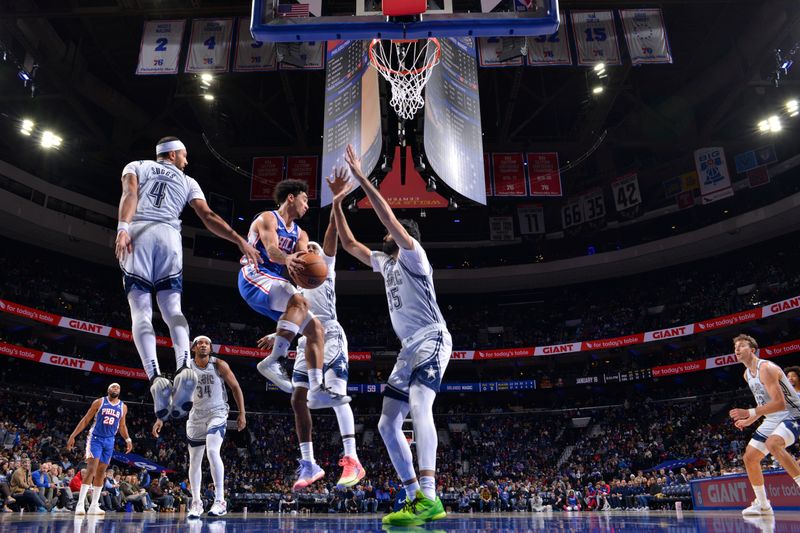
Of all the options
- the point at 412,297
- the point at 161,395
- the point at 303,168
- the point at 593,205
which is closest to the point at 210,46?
the point at 303,168

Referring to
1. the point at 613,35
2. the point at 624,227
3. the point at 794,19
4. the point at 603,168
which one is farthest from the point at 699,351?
the point at 613,35

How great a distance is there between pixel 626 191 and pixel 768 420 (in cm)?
2215

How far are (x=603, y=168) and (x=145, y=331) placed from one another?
96.6ft

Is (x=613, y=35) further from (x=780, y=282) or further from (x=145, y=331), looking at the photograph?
(x=780, y=282)

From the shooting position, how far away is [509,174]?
20438 millimetres

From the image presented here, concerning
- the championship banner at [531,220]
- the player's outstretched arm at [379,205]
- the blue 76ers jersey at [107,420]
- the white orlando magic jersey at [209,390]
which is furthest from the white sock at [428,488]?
the championship banner at [531,220]

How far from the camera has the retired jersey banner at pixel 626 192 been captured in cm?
2736

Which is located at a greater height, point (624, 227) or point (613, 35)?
point (624, 227)

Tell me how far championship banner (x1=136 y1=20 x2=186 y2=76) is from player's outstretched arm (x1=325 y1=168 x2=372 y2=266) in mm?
→ 11825

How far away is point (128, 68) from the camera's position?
23.5 meters

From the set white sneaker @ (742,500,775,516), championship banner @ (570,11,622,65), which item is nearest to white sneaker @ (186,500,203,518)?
white sneaker @ (742,500,775,516)

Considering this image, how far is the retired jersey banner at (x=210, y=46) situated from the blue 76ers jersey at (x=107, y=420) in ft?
30.3

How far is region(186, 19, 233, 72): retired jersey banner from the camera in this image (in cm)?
1539

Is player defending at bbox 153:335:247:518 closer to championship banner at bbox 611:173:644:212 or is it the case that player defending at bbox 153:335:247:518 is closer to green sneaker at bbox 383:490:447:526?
green sneaker at bbox 383:490:447:526
